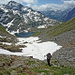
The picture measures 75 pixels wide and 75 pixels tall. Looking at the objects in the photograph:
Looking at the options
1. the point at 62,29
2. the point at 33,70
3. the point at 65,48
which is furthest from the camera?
the point at 62,29

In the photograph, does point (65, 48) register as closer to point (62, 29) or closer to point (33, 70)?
point (33, 70)

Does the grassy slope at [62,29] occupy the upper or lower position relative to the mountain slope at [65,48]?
upper

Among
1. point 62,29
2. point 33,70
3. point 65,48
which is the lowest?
point 33,70

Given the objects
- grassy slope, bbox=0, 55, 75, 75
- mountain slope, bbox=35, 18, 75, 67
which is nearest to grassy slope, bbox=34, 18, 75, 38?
mountain slope, bbox=35, 18, 75, 67

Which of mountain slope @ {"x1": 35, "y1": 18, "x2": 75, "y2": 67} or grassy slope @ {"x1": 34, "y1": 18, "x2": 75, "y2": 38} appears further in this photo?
grassy slope @ {"x1": 34, "y1": 18, "x2": 75, "y2": 38}

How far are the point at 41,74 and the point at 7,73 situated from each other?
494cm

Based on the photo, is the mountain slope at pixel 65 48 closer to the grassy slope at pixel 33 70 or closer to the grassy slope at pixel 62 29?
the grassy slope at pixel 33 70

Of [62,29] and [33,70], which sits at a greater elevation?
[62,29]

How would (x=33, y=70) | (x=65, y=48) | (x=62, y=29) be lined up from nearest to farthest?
(x=33, y=70), (x=65, y=48), (x=62, y=29)

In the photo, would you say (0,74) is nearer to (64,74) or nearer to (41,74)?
(41,74)

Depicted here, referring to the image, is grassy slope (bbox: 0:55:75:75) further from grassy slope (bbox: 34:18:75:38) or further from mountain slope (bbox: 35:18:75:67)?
grassy slope (bbox: 34:18:75:38)

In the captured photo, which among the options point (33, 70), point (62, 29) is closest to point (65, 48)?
point (33, 70)

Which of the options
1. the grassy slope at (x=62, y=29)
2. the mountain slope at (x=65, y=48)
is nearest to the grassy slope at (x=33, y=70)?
the mountain slope at (x=65, y=48)

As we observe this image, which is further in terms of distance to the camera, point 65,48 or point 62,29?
point 62,29
